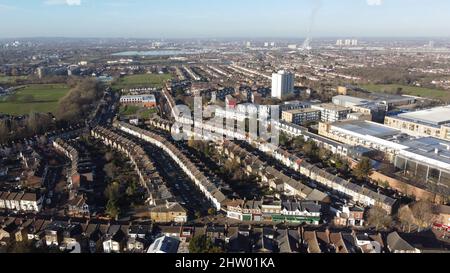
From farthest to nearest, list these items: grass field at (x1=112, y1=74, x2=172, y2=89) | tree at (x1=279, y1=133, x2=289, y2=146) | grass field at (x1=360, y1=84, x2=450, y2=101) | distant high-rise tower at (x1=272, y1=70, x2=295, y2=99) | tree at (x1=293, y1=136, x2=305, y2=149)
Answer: grass field at (x1=112, y1=74, x2=172, y2=89)
grass field at (x1=360, y1=84, x2=450, y2=101)
distant high-rise tower at (x1=272, y1=70, x2=295, y2=99)
tree at (x1=279, y1=133, x2=289, y2=146)
tree at (x1=293, y1=136, x2=305, y2=149)

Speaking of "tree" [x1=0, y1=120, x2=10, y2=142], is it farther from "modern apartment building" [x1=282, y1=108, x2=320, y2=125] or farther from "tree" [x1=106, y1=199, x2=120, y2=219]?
"modern apartment building" [x1=282, y1=108, x2=320, y2=125]

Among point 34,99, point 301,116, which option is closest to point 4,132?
point 34,99

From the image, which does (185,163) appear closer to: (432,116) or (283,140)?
(283,140)

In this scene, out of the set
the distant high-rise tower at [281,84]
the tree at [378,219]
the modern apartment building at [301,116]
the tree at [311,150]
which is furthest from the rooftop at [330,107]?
the tree at [378,219]

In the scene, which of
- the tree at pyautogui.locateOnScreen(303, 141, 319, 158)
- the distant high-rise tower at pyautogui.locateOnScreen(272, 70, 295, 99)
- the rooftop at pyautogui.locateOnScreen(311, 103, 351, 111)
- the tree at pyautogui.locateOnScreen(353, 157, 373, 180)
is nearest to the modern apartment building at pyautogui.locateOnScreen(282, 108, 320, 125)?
the rooftop at pyautogui.locateOnScreen(311, 103, 351, 111)
